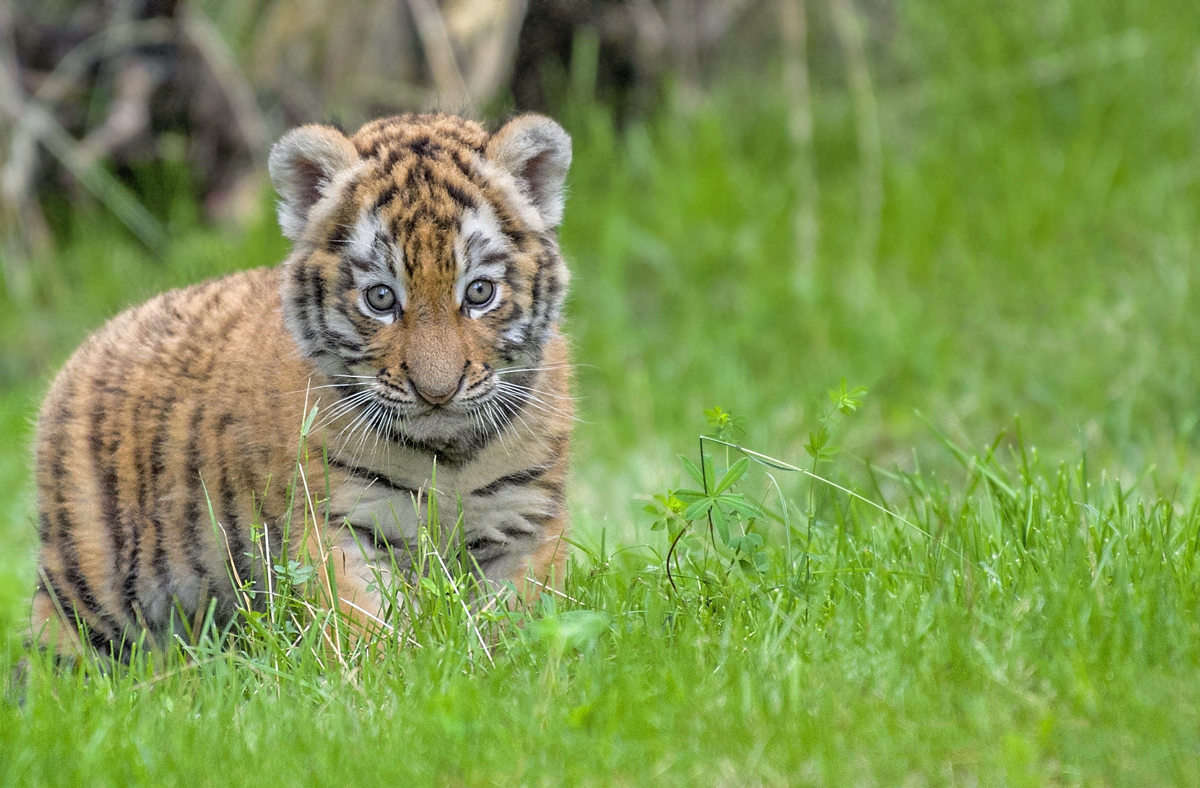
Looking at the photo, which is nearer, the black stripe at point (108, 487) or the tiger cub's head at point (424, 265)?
the tiger cub's head at point (424, 265)

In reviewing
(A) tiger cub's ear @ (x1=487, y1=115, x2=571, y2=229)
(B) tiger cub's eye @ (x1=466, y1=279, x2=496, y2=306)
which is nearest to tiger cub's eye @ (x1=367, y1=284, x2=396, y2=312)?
(B) tiger cub's eye @ (x1=466, y1=279, x2=496, y2=306)

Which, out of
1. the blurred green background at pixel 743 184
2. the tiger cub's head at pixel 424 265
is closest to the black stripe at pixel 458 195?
the tiger cub's head at pixel 424 265

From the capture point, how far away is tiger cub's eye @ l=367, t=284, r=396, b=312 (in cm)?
367

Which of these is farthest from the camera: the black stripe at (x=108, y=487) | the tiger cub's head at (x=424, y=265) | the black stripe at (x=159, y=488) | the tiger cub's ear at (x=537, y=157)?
the black stripe at (x=108, y=487)

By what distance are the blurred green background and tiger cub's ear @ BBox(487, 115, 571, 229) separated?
2.67m

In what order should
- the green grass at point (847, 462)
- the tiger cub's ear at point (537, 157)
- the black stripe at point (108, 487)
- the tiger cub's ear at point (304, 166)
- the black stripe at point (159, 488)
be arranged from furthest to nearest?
1. the black stripe at point (108, 487)
2. the black stripe at point (159, 488)
3. the tiger cub's ear at point (537, 157)
4. the tiger cub's ear at point (304, 166)
5. the green grass at point (847, 462)

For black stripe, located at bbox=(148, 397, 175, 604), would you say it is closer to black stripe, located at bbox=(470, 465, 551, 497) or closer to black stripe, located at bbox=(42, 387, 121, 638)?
black stripe, located at bbox=(42, 387, 121, 638)

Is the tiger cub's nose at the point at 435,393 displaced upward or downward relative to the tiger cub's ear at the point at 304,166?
downward

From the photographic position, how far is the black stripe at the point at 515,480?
154 inches

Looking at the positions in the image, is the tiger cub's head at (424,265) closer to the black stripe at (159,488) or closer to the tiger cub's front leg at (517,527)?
the tiger cub's front leg at (517,527)

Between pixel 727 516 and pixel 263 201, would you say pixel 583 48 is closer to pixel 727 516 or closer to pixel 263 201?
pixel 263 201

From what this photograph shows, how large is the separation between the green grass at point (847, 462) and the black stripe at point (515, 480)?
0.29m

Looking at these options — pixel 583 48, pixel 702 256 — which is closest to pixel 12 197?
pixel 583 48

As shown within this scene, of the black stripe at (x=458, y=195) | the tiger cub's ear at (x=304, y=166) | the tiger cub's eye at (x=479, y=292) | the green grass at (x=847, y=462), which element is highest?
the tiger cub's ear at (x=304, y=166)
